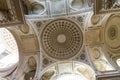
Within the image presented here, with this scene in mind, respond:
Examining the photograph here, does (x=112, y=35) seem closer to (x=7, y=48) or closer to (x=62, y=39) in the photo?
(x=62, y=39)

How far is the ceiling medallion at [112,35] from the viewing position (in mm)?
17302

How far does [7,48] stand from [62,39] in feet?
19.1

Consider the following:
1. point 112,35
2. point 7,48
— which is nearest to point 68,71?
point 112,35

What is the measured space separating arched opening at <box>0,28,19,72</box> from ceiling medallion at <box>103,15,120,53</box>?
764cm

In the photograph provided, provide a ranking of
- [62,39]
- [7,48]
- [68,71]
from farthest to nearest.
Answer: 1. [7,48]
2. [68,71]
3. [62,39]

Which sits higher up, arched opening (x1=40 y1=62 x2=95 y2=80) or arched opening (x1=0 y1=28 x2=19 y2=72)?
arched opening (x1=0 y1=28 x2=19 y2=72)

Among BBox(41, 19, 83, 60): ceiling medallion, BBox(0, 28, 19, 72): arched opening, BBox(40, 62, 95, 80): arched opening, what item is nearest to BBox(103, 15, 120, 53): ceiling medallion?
BBox(41, 19, 83, 60): ceiling medallion

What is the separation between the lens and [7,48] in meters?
20.9

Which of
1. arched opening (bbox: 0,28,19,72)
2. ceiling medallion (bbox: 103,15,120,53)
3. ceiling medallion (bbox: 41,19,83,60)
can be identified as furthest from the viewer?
arched opening (bbox: 0,28,19,72)

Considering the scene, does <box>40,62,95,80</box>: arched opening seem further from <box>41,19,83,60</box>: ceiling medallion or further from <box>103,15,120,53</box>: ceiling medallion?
<box>103,15,120,53</box>: ceiling medallion

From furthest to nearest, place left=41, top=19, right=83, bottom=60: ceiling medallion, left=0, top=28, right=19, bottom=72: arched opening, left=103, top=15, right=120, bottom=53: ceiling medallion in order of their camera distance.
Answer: left=0, top=28, right=19, bottom=72: arched opening
left=103, top=15, right=120, bottom=53: ceiling medallion
left=41, top=19, right=83, bottom=60: ceiling medallion

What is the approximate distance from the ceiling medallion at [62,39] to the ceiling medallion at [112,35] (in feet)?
6.27

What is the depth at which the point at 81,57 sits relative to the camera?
17.1m

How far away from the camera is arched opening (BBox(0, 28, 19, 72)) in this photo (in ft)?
66.6
